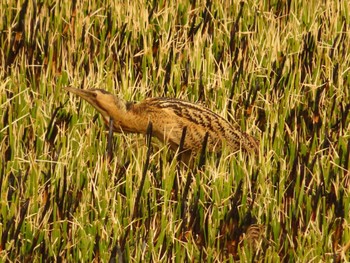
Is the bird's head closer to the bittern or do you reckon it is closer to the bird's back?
the bittern

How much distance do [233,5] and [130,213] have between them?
2753mm

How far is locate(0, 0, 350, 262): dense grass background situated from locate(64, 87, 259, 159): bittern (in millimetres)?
88

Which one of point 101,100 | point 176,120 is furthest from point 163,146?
point 101,100

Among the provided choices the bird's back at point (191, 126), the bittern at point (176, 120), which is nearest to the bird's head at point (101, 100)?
the bittern at point (176, 120)

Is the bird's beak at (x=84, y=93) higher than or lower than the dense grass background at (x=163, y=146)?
higher

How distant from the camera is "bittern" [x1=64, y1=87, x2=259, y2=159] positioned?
17.6 ft

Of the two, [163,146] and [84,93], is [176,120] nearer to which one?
[163,146]

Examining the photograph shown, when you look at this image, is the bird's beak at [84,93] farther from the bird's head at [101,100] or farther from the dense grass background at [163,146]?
the dense grass background at [163,146]

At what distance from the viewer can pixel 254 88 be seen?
5879 millimetres

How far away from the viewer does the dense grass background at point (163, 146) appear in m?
4.49

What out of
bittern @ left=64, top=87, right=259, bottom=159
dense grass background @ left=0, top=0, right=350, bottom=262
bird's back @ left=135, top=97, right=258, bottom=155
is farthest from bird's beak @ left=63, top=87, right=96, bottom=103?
bird's back @ left=135, top=97, right=258, bottom=155

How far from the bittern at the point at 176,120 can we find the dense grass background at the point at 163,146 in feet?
Answer: 0.29

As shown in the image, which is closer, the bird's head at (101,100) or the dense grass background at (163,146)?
the dense grass background at (163,146)

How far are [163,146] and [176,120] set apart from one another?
134 mm
